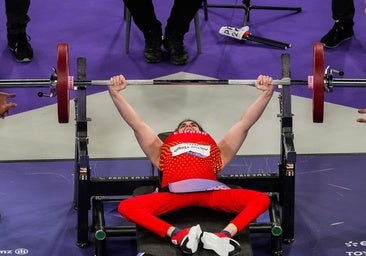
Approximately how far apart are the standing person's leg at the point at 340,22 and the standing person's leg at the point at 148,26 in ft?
4.98

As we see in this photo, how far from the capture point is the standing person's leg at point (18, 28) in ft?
26.8

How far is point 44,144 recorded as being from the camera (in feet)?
23.1

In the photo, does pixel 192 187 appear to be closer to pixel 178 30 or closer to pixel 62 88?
pixel 62 88

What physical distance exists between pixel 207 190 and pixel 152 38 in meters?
2.95

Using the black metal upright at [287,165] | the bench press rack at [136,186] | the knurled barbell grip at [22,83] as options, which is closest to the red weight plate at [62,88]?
the knurled barbell grip at [22,83]

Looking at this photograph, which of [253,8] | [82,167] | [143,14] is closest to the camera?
[82,167]

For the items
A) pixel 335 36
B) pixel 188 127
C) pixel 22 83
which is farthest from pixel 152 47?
pixel 22 83

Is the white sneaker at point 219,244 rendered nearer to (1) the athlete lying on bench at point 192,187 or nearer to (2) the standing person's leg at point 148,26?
(1) the athlete lying on bench at point 192,187

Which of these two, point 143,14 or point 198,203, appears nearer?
point 198,203

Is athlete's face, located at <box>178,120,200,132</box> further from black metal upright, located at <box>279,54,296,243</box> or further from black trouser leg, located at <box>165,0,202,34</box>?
black trouser leg, located at <box>165,0,202,34</box>

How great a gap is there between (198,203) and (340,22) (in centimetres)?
356

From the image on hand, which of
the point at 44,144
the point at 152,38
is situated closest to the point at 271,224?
the point at 44,144

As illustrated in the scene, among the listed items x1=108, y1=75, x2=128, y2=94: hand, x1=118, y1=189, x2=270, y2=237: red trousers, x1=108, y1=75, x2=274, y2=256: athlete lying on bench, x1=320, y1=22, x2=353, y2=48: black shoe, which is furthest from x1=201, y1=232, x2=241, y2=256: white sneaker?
x1=320, y1=22, x2=353, y2=48: black shoe

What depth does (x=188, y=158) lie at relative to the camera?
573cm
